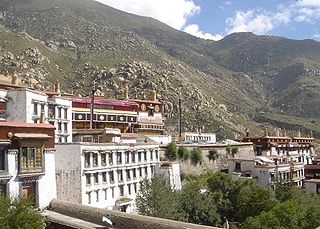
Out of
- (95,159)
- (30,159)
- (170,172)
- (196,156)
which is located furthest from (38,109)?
(196,156)

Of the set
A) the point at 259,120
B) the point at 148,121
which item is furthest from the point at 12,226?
the point at 259,120

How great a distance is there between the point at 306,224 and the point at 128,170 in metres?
21.0

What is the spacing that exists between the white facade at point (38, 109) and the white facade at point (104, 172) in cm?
615

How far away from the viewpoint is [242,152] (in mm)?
78562

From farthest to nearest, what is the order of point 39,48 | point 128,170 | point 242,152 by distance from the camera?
point 39,48
point 242,152
point 128,170

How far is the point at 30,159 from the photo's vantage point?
32.3 meters

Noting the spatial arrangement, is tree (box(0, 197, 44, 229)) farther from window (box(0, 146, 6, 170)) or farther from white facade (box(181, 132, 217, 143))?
white facade (box(181, 132, 217, 143))

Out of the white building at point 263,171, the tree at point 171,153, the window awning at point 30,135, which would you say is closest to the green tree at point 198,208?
the tree at point 171,153

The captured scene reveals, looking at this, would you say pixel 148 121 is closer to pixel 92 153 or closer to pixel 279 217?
pixel 92 153

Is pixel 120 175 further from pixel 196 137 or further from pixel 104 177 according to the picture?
pixel 196 137

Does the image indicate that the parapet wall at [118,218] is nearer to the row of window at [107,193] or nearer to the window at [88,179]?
the window at [88,179]

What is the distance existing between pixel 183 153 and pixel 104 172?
20931mm

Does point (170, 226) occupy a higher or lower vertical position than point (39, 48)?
lower

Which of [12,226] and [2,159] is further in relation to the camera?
[2,159]
